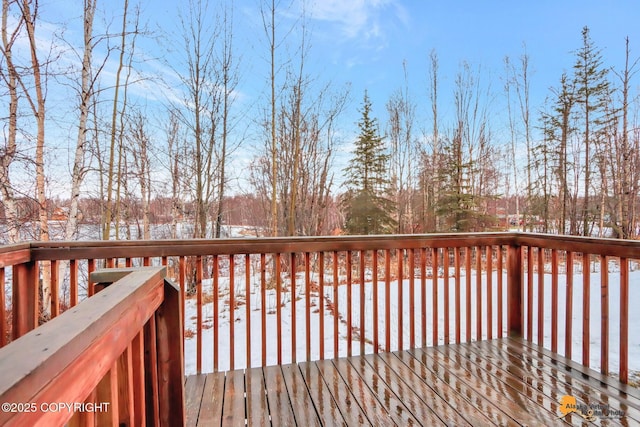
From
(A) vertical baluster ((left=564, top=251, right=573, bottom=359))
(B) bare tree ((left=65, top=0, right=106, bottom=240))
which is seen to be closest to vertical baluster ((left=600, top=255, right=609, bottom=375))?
(A) vertical baluster ((left=564, top=251, right=573, bottom=359))

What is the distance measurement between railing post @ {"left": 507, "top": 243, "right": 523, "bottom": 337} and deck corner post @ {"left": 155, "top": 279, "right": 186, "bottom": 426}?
9.02ft

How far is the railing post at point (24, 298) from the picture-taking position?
176 centimetres

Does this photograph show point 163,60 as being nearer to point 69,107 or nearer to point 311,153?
point 69,107

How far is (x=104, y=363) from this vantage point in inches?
25.6

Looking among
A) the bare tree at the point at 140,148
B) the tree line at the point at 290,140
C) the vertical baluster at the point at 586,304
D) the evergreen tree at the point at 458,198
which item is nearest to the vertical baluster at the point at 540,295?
the vertical baluster at the point at 586,304

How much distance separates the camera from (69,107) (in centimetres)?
482

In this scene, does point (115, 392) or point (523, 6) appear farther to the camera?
point (523, 6)

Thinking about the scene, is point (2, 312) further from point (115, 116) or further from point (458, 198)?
point (458, 198)

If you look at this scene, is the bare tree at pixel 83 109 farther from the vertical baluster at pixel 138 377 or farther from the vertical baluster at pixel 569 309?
the vertical baluster at pixel 569 309

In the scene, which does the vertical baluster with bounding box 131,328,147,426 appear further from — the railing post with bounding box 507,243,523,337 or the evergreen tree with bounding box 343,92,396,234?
the evergreen tree with bounding box 343,92,396,234

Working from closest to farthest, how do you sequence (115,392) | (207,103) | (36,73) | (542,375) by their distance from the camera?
(115,392), (542,375), (36,73), (207,103)

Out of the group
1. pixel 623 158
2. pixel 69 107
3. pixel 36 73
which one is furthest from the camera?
pixel 623 158

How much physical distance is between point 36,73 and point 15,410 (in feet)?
20.0

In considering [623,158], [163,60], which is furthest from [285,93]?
[623,158]
